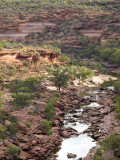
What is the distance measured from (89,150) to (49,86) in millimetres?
30718

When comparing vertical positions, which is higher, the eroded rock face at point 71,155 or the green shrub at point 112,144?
the green shrub at point 112,144

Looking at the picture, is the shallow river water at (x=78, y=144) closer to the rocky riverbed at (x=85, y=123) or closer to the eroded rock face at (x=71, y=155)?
the rocky riverbed at (x=85, y=123)

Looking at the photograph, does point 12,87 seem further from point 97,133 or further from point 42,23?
point 42,23

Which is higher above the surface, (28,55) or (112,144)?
(28,55)

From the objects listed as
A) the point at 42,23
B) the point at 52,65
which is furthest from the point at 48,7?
the point at 52,65

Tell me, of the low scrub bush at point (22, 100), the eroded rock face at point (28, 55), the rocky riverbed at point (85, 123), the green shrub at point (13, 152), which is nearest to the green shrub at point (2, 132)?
the green shrub at point (13, 152)

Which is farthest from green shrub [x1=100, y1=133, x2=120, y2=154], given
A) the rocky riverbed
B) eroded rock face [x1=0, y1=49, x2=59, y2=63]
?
eroded rock face [x1=0, y1=49, x2=59, y2=63]

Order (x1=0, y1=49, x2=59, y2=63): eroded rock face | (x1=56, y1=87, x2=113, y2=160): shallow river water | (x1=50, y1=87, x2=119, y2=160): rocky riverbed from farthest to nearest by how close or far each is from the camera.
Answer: (x1=0, y1=49, x2=59, y2=63): eroded rock face, (x1=50, y1=87, x2=119, y2=160): rocky riverbed, (x1=56, y1=87, x2=113, y2=160): shallow river water

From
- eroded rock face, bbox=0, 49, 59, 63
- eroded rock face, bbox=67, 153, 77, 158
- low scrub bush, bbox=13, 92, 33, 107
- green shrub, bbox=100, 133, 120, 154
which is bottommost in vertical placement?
eroded rock face, bbox=67, 153, 77, 158

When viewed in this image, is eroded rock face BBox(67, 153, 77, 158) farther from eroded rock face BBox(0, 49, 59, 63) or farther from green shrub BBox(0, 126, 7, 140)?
eroded rock face BBox(0, 49, 59, 63)

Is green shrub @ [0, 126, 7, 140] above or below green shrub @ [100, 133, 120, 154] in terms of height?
above

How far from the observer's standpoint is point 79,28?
385ft

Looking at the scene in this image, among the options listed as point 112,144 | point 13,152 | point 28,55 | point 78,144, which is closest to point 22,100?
point 78,144

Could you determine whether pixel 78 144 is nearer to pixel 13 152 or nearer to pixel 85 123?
pixel 85 123
